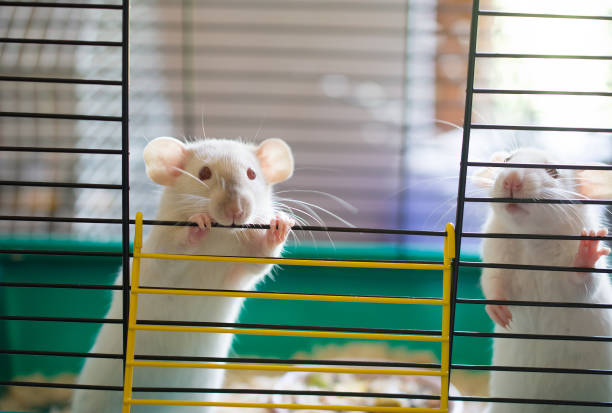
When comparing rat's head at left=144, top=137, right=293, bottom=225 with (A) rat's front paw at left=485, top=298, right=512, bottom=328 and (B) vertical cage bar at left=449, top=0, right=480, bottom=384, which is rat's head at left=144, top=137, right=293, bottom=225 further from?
(A) rat's front paw at left=485, top=298, right=512, bottom=328

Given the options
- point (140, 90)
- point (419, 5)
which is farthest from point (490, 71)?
point (140, 90)

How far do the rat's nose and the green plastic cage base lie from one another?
1.27m

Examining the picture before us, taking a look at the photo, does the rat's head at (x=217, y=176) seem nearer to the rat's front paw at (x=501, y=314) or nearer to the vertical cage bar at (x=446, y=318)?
the vertical cage bar at (x=446, y=318)

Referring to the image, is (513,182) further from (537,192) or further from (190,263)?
(190,263)

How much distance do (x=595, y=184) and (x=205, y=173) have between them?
1016mm

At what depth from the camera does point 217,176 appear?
135 cm

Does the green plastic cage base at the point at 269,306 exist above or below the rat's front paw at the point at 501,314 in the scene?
below

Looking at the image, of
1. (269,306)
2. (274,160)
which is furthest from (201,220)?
(269,306)

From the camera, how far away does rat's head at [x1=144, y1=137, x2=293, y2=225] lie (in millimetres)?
1246

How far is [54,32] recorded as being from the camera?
2.93 meters

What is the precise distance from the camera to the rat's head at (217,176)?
125 cm

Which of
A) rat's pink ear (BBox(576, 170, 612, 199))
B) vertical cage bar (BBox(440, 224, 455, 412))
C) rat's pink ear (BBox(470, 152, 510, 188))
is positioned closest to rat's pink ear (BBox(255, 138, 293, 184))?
rat's pink ear (BBox(470, 152, 510, 188))

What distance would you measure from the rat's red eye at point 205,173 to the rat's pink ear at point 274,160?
0.75 feet

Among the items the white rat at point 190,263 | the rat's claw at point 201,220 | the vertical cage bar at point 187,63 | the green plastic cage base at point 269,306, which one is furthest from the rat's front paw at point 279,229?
the vertical cage bar at point 187,63
